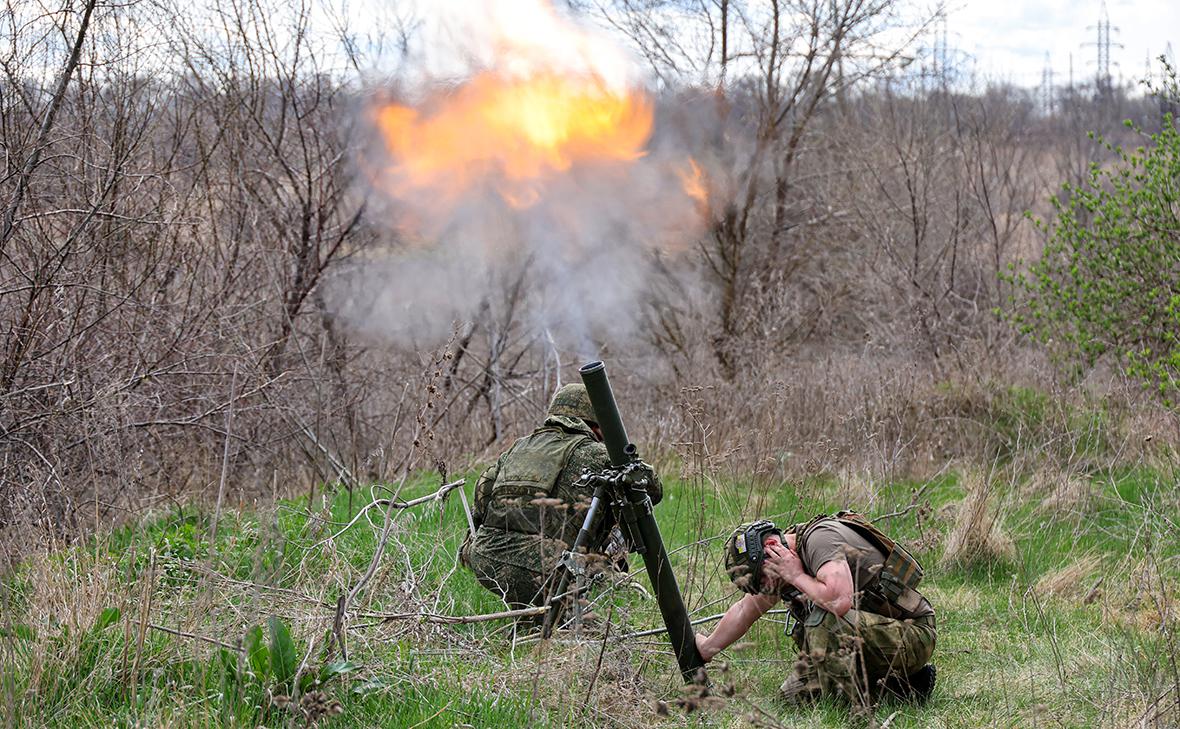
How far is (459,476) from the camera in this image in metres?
10.1

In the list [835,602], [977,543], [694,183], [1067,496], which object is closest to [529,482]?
[835,602]

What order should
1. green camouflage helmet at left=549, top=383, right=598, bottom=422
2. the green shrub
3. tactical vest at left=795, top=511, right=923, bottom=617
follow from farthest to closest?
the green shrub → green camouflage helmet at left=549, top=383, right=598, bottom=422 → tactical vest at left=795, top=511, right=923, bottom=617

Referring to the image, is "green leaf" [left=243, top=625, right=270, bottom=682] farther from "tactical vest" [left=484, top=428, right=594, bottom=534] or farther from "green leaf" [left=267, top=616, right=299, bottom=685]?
"tactical vest" [left=484, top=428, right=594, bottom=534]

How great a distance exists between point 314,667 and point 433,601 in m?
1.52

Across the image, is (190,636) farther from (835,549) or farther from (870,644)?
(870,644)

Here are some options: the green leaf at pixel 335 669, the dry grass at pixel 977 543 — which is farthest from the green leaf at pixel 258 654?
the dry grass at pixel 977 543

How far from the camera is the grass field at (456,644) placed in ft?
13.0

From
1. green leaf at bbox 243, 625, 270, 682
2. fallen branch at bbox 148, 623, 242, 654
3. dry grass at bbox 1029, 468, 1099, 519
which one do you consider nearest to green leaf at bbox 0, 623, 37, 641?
fallen branch at bbox 148, 623, 242, 654

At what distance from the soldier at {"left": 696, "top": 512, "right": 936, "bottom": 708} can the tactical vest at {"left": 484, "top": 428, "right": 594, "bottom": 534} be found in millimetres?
1376

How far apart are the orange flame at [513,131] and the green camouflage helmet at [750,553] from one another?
6.97 m

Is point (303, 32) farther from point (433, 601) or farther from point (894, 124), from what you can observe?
point (894, 124)

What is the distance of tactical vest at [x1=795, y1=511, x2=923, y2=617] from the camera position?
487 centimetres

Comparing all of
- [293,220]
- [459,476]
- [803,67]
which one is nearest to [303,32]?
[293,220]

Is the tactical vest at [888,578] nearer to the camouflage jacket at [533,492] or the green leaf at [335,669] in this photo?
the camouflage jacket at [533,492]
